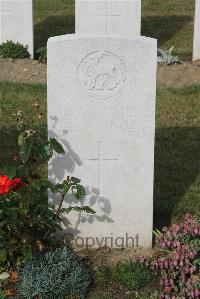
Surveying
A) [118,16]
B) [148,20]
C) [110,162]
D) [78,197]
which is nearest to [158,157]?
[110,162]

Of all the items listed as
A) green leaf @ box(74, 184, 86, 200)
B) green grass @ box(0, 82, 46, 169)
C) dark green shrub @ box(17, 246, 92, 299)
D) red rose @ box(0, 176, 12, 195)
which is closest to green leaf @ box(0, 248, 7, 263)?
dark green shrub @ box(17, 246, 92, 299)

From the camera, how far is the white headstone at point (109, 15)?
12031mm

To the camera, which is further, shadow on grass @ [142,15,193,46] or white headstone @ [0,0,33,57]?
shadow on grass @ [142,15,193,46]

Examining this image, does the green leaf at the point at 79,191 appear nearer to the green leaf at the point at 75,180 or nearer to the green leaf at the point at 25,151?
the green leaf at the point at 75,180

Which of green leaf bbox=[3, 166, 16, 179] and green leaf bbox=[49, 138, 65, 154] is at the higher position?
green leaf bbox=[49, 138, 65, 154]

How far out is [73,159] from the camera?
17.9 feet

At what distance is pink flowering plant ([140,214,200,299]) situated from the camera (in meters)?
4.84

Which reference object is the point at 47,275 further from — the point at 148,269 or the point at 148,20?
the point at 148,20

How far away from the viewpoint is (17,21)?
41.0 feet

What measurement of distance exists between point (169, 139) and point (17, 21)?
5.14 meters

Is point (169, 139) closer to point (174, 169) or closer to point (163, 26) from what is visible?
point (174, 169)

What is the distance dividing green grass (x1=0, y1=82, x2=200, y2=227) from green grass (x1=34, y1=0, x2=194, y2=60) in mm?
3454

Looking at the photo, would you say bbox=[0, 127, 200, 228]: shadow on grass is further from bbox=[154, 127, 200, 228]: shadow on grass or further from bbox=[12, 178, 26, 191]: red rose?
bbox=[12, 178, 26, 191]: red rose

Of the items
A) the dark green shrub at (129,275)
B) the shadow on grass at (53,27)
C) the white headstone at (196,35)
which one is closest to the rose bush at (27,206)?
the dark green shrub at (129,275)
